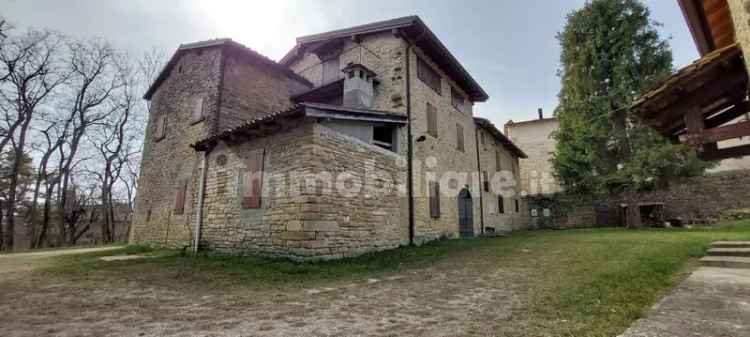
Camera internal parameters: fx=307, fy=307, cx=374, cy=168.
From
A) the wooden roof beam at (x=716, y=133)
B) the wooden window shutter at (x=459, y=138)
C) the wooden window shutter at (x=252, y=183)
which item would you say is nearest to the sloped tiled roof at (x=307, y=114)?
the wooden window shutter at (x=252, y=183)

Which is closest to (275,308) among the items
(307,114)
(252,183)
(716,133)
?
(307,114)

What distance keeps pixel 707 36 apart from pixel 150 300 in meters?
8.11

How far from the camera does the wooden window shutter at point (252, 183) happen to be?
7402 mm

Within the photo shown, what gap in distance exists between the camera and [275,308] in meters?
3.46

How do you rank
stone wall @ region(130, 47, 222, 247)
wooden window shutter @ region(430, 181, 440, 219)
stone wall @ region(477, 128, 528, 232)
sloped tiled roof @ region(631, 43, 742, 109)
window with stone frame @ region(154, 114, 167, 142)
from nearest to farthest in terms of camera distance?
sloped tiled roof @ region(631, 43, 742, 109)
stone wall @ region(130, 47, 222, 247)
wooden window shutter @ region(430, 181, 440, 219)
window with stone frame @ region(154, 114, 167, 142)
stone wall @ region(477, 128, 528, 232)

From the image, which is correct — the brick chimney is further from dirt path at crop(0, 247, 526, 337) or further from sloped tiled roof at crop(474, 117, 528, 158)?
sloped tiled roof at crop(474, 117, 528, 158)

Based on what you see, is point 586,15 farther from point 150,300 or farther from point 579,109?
point 150,300

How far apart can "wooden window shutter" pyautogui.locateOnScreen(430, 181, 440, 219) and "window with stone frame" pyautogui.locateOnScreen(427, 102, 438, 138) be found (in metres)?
1.75

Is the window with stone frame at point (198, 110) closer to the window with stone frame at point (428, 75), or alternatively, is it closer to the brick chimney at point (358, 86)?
the brick chimney at point (358, 86)

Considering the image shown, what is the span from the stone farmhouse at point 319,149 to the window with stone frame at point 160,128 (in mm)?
101

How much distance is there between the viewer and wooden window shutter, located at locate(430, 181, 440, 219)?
10.1m

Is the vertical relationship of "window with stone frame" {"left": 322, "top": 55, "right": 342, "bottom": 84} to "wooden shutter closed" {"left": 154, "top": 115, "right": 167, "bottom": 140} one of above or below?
above

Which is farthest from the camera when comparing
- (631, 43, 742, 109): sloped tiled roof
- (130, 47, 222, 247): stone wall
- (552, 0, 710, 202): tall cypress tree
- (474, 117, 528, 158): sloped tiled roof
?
(474, 117, 528, 158): sloped tiled roof

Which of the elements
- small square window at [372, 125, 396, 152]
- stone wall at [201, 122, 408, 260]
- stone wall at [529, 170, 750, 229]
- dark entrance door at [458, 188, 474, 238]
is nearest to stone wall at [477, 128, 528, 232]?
dark entrance door at [458, 188, 474, 238]
